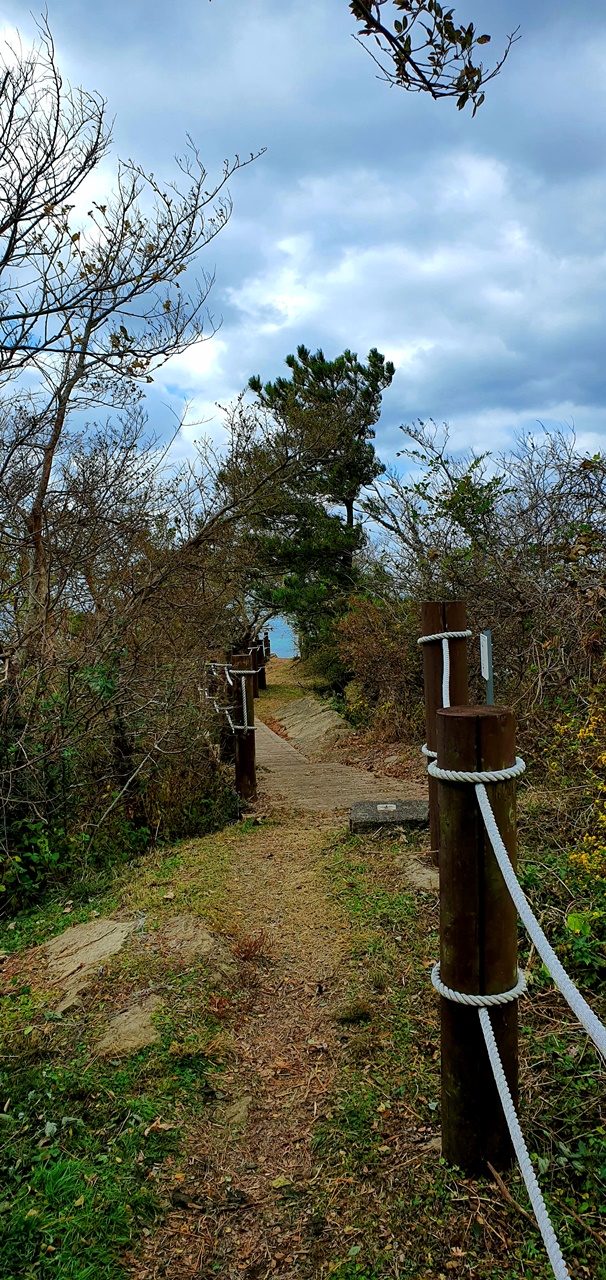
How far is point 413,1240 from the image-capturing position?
2086 mm

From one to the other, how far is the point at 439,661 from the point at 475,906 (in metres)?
2.57

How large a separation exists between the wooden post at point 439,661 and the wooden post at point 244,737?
2863 millimetres

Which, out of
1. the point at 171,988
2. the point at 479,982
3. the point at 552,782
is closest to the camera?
the point at 479,982

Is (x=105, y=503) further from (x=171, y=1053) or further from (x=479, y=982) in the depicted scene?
(x=479, y=982)

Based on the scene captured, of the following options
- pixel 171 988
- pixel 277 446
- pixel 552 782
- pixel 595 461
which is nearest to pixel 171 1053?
pixel 171 988

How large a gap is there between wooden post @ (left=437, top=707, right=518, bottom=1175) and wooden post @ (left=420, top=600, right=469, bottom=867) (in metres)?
2.17

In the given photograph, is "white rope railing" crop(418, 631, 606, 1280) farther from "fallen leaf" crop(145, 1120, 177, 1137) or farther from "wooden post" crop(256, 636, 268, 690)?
"wooden post" crop(256, 636, 268, 690)

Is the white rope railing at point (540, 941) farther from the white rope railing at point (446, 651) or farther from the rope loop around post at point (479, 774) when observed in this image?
the white rope railing at point (446, 651)

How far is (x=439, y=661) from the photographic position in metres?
4.52

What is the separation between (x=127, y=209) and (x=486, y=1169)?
6.70 metres

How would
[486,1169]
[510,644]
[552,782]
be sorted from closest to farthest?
[486,1169], [552,782], [510,644]

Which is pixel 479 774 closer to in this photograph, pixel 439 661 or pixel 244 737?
pixel 439 661

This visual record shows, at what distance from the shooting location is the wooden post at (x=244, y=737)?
7234 millimetres

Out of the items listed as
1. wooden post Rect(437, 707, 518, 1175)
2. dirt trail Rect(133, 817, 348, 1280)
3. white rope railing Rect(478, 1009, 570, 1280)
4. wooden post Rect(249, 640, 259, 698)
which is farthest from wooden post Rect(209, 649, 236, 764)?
white rope railing Rect(478, 1009, 570, 1280)
